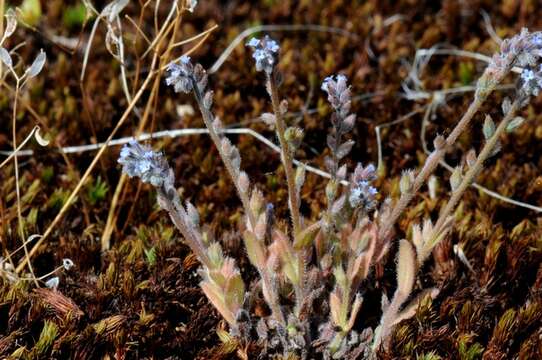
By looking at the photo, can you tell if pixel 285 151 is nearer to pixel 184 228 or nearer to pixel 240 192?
pixel 240 192

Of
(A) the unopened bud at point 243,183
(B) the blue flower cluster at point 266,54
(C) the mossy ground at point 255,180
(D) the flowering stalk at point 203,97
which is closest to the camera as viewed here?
(B) the blue flower cluster at point 266,54

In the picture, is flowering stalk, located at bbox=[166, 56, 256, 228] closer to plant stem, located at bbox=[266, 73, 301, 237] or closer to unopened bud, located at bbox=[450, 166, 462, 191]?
plant stem, located at bbox=[266, 73, 301, 237]

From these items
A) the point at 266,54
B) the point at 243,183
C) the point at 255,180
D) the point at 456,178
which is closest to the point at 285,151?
the point at 243,183

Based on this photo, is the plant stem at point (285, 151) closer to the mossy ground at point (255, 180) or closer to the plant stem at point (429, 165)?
the plant stem at point (429, 165)

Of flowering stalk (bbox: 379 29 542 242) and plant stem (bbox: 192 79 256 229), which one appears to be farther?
plant stem (bbox: 192 79 256 229)

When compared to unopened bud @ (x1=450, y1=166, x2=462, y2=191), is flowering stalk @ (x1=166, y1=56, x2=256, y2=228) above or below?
above

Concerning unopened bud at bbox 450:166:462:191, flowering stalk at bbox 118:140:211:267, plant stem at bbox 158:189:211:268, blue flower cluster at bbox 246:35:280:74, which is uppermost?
blue flower cluster at bbox 246:35:280:74

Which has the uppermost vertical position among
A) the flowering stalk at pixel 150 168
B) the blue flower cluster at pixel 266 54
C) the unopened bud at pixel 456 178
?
the blue flower cluster at pixel 266 54

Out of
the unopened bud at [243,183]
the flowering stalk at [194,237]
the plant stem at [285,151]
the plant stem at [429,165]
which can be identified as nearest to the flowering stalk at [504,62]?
the plant stem at [429,165]

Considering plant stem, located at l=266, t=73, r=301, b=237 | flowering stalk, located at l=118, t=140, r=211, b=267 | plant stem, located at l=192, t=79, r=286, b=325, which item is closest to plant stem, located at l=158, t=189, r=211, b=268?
flowering stalk, located at l=118, t=140, r=211, b=267
